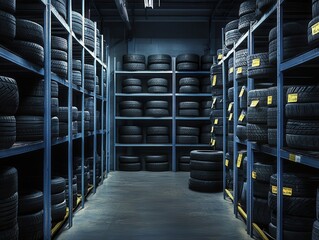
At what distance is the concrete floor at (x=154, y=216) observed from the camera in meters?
4.59

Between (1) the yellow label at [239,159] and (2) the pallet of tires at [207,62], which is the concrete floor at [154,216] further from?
(2) the pallet of tires at [207,62]

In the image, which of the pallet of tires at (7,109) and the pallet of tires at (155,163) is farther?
the pallet of tires at (155,163)

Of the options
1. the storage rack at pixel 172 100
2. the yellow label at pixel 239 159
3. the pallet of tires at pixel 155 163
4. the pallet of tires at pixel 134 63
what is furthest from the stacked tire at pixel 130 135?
the yellow label at pixel 239 159

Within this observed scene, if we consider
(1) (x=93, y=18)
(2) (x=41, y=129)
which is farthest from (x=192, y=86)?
(2) (x=41, y=129)

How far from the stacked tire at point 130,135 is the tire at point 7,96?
7.05 metres

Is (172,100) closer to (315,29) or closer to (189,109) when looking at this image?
(189,109)

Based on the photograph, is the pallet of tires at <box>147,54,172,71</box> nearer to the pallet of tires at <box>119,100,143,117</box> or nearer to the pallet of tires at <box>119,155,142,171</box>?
the pallet of tires at <box>119,100,143,117</box>

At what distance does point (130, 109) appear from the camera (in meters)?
10.1

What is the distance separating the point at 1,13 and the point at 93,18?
779 centimetres

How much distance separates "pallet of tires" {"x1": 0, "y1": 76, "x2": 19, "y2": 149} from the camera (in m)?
2.82

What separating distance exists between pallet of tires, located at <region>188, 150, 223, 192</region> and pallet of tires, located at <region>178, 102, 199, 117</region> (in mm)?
2805

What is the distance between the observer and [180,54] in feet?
34.4

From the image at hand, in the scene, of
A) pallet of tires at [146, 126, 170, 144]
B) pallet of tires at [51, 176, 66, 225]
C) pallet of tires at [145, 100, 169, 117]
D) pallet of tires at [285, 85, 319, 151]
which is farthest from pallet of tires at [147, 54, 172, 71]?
pallet of tires at [285, 85, 319, 151]

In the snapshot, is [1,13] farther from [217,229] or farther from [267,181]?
[217,229]
